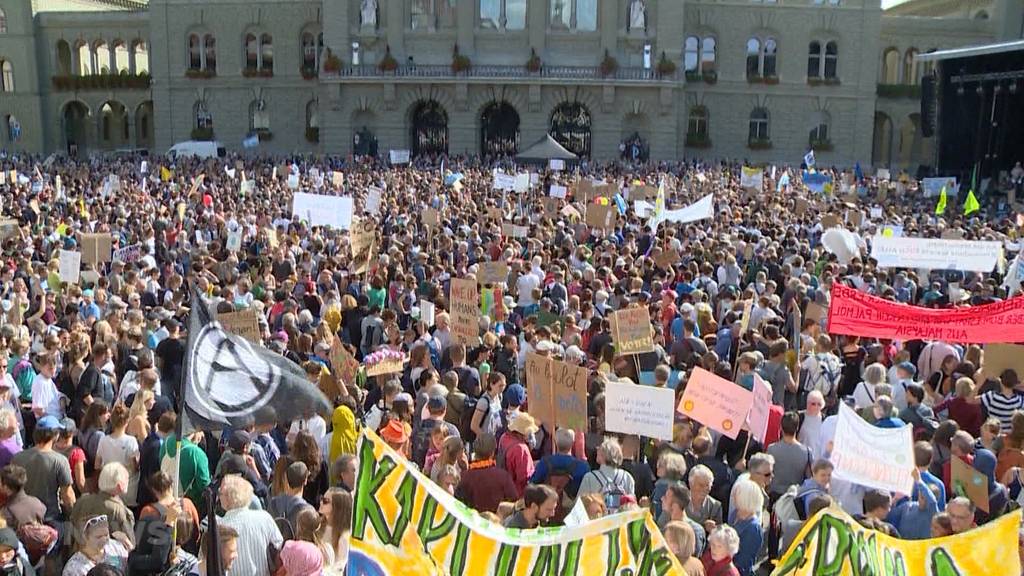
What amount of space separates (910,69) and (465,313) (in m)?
52.2

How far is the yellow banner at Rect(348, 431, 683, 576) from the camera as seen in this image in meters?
4.70

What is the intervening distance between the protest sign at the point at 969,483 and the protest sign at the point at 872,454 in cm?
50

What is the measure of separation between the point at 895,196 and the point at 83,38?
44.5 meters

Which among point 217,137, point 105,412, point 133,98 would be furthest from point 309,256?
point 133,98

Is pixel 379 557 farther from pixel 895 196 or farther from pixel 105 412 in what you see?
pixel 895 196

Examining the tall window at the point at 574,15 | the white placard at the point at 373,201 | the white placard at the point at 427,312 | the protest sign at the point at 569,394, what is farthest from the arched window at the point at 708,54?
the protest sign at the point at 569,394

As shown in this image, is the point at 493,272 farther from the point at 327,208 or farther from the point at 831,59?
the point at 831,59

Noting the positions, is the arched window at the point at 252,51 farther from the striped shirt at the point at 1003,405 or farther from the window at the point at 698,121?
the striped shirt at the point at 1003,405

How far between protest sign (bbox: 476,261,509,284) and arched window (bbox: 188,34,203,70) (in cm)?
4434

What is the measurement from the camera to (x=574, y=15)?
48469 mm

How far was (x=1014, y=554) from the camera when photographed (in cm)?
496

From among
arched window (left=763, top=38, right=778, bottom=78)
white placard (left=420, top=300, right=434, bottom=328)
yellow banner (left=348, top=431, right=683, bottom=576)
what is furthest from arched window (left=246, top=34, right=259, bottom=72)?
yellow banner (left=348, top=431, right=683, bottom=576)

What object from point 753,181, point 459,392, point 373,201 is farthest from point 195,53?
point 459,392

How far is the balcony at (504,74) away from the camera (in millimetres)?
47344
